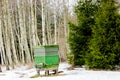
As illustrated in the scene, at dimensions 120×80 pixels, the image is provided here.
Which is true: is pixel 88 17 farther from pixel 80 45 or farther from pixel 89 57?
pixel 89 57

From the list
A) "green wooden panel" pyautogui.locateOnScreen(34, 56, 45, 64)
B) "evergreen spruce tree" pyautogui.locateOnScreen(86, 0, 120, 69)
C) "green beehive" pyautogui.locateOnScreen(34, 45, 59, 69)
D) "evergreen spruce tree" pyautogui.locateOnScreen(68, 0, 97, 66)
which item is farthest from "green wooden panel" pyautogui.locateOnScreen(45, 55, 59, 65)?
"evergreen spruce tree" pyautogui.locateOnScreen(68, 0, 97, 66)

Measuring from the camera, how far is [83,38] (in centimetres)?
1812

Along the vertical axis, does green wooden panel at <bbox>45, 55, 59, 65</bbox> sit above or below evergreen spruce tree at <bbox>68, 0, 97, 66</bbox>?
below

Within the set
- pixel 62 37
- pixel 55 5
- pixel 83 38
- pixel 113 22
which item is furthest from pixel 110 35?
pixel 62 37

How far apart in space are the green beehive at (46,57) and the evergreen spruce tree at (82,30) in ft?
11.2

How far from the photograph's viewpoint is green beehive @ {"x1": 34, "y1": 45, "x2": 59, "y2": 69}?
47.9ft

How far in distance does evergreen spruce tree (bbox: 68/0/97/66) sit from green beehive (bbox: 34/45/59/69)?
340 centimetres

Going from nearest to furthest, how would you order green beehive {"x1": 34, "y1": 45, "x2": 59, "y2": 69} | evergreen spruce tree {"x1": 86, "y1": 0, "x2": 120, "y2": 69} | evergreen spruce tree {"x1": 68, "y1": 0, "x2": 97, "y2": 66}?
green beehive {"x1": 34, "y1": 45, "x2": 59, "y2": 69}, evergreen spruce tree {"x1": 86, "y1": 0, "x2": 120, "y2": 69}, evergreen spruce tree {"x1": 68, "y1": 0, "x2": 97, "y2": 66}

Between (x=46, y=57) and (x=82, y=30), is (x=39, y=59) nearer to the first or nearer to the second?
(x=46, y=57)

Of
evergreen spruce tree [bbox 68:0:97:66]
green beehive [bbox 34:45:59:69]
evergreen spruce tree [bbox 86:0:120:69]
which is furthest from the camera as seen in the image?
evergreen spruce tree [bbox 68:0:97:66]

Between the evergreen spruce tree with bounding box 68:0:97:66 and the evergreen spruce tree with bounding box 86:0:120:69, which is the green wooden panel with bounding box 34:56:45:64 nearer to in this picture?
the evergreen spruce tree with bounding box 86:0:120:69

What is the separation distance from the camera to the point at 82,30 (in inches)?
718

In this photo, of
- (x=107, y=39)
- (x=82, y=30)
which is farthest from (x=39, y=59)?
(x=82, y=30)

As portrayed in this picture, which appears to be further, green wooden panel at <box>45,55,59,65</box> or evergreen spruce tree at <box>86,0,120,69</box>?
evergreen spruce tree at <box>86,0,120,69</box>
